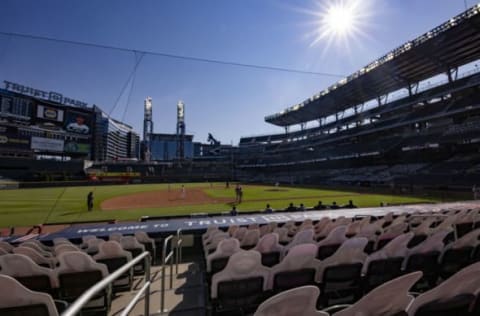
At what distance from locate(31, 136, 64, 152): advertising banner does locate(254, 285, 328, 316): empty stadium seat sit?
7349 cm

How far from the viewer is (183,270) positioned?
21.3ft

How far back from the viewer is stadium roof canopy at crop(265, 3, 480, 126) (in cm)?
3631

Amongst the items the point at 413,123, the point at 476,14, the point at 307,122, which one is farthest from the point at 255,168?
the point at 476,14

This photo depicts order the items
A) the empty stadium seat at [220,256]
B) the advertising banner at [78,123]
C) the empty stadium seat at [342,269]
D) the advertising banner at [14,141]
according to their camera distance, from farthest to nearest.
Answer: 1. the advertising banner at [78,123]
2. the advertising banner at [14,141]
3. the empty stadium seat at [220,256]
4. the empty stadium seat at [342,269]

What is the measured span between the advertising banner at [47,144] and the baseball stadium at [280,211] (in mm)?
245

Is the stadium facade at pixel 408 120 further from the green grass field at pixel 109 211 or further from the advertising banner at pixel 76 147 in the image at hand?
the advertising banner at pixel 76 147

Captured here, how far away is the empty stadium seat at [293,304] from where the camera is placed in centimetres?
160

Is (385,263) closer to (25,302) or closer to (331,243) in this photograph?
(331,243)

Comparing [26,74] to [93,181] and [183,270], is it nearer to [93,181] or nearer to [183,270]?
[183,270]

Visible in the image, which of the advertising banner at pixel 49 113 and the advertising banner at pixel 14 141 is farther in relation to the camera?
the advertising banner at pixel 14 141

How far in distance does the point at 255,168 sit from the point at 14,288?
9368cm

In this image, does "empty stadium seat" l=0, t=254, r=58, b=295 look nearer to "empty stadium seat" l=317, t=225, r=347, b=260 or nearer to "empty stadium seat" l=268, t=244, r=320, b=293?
"empty stadium seat" l=268, t=244, r=320, b=293

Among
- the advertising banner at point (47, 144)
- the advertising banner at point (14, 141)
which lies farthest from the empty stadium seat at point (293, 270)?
the advertising banner at point (14, 141)

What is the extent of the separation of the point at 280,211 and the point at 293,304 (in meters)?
13.1
